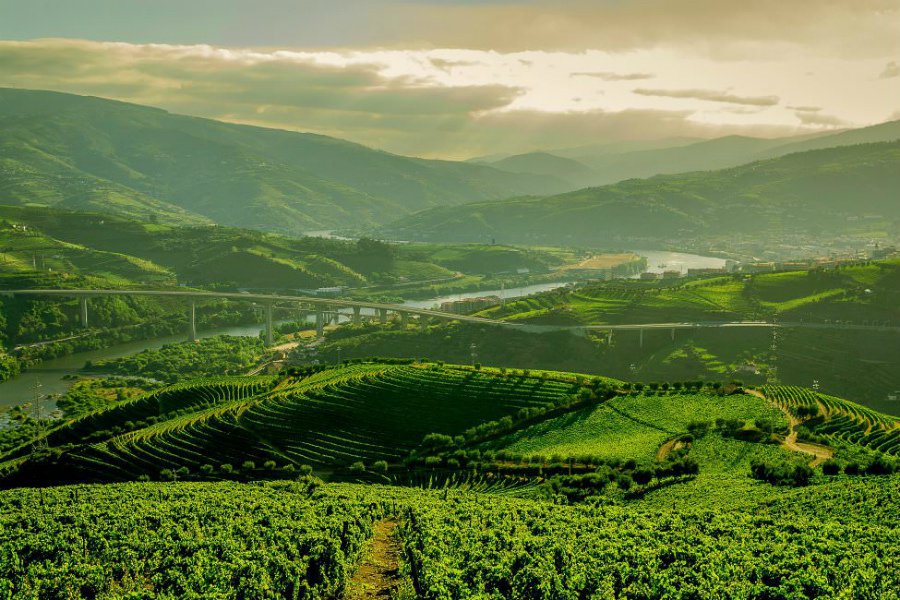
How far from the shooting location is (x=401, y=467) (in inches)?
2429

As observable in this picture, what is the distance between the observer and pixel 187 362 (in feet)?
416

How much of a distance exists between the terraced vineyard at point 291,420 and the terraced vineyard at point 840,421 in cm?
2036

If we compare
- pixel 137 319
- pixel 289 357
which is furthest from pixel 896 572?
pixel 137 319

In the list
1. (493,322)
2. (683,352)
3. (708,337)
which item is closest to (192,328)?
(493,322)

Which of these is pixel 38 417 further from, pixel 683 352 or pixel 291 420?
pixel 683 352

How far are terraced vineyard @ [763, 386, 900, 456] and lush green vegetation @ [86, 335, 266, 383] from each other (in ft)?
263

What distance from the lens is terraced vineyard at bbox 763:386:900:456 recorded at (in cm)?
6188

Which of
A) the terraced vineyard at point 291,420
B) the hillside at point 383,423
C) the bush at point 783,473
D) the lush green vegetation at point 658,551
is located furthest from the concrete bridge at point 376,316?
the lush green vegetation at point 658,551

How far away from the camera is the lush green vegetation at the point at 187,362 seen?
12188cm

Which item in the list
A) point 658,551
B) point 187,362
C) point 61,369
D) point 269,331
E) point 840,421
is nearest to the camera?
point 658,551

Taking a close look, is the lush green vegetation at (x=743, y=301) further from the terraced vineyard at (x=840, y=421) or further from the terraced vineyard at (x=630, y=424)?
the terraced vineyard at (x=630, y=424)

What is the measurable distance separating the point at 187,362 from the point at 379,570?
99012 mm

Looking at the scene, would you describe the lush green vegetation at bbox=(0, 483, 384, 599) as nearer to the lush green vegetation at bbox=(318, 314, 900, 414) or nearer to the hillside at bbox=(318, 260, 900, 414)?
the lush green vegetation at bbox=(318, 314, 900, 414)

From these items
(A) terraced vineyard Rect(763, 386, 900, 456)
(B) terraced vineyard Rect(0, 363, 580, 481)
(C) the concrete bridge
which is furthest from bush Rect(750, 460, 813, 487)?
(C) the concrete bridge
